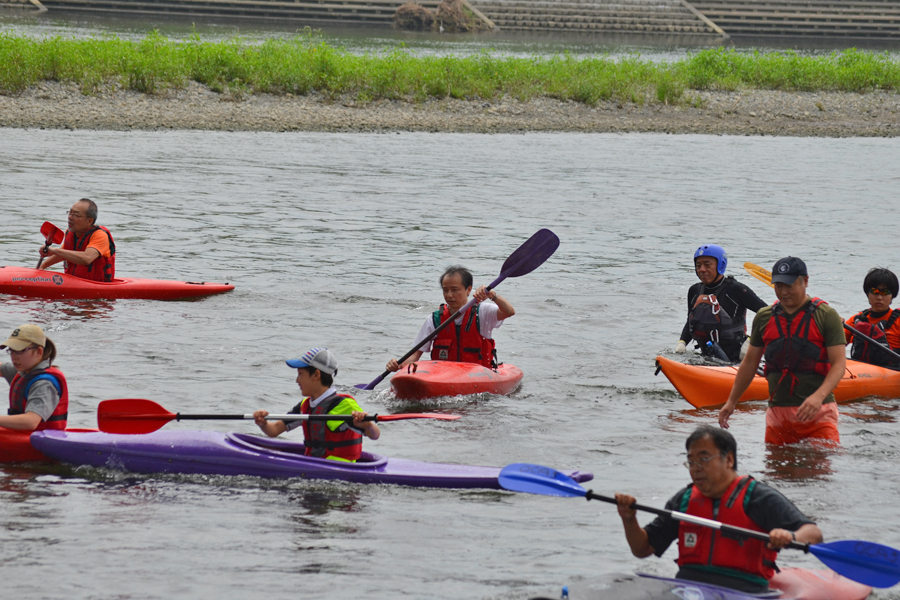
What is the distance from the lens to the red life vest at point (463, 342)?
7.29m

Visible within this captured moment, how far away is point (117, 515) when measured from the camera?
5.15m

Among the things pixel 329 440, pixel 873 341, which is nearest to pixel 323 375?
pixel 329 440

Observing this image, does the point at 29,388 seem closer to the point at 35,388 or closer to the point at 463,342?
the point at 35,388

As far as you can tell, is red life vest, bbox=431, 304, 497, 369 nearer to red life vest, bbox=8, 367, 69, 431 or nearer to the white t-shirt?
the white t-shirt

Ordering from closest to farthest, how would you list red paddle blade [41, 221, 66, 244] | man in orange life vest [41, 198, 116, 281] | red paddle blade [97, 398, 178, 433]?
1. red paddle blade [97, 398, 178, 433]
2. man in orange life vest [41, 198, 116, 281]
3. red paddle blade [41, 221, 66, 244]

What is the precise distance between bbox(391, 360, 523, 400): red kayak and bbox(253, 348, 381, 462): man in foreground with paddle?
1.42 meters

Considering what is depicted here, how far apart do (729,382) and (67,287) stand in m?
6.10

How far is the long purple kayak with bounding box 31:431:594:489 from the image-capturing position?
555cm

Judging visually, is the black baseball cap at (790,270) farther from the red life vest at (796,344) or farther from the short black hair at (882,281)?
the short black hair at (882,281)

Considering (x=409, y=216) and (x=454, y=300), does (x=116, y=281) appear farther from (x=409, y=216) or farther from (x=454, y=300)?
(x=409, y=216)

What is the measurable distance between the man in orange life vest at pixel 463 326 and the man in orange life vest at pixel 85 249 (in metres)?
3.67

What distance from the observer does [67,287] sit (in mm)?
9672

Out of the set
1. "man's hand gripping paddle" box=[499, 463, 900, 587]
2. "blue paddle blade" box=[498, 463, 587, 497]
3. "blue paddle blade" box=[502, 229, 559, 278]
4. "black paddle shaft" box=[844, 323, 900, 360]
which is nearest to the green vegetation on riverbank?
"blue paddle blade" box=[502, 229, 559, 278]

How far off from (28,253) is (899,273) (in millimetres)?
10512
